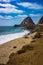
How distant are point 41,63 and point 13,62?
40.3 inches

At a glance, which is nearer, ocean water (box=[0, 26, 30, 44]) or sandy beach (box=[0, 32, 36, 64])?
sandy beach (box=[0, 32, 36, 64])

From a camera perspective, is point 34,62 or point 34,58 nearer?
point 34,62

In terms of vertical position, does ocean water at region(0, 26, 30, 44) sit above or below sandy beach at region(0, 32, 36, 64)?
below

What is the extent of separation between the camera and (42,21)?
6175 cm

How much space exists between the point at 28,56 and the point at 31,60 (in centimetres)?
60

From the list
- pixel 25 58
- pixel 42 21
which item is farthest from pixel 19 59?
pixel 42 21

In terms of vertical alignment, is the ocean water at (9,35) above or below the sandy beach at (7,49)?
below

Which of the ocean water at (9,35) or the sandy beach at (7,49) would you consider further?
the ocean water at (9,35)

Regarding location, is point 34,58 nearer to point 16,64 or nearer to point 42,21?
point 16,64

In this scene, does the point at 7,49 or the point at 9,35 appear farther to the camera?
the point at 9,35

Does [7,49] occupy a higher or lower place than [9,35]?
higher

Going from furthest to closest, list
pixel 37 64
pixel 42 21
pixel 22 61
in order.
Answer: pixel 42 21, pixel 22 61, pixel 37 64

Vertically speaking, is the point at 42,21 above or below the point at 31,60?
below

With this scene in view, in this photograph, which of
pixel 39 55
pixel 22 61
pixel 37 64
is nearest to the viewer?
pixel 37 64
